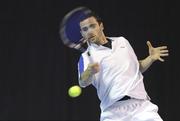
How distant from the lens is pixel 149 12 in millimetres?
4984

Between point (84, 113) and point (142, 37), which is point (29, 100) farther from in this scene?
point (142, 37)

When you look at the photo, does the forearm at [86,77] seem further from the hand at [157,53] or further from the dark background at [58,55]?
the dark background at [58,55]

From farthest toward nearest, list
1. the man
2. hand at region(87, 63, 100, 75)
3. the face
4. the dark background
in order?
the dark background, the face, the man, hand at region(87, 63, 100, 75)

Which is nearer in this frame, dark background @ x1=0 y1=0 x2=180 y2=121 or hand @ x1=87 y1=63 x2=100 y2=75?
hand @ x1=87 y1=63 x2=100 y2=75

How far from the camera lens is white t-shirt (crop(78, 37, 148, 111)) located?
3.05 meters

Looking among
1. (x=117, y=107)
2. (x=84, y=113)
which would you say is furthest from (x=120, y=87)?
(x=84, y=113)

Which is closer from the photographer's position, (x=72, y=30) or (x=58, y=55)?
(x=72, y=30)

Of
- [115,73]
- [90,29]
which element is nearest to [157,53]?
[115,73]

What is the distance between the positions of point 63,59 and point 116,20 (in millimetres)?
600

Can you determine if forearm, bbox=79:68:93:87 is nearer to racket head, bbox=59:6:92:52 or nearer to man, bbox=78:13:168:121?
man, bbox=78:13:168:121

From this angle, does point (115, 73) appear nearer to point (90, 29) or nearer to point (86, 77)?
point (86, 77)

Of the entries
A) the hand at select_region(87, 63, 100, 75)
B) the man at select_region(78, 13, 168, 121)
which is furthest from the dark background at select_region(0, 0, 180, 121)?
the hand at select_region(87, 63, 100, 75)

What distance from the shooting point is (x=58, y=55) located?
4.91m

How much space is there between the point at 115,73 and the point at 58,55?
1.88 m
